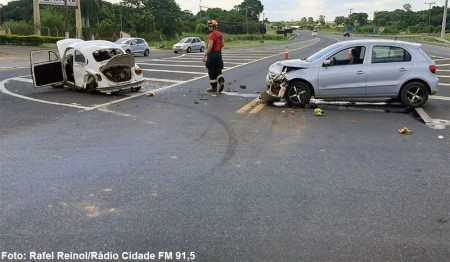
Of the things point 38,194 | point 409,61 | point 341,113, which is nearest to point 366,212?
point 38,194

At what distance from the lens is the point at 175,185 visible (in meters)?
5.49

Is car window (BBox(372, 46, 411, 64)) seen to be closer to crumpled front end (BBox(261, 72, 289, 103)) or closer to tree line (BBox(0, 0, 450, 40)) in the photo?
crumpled front end (BBox(261, 72, 289, 103))

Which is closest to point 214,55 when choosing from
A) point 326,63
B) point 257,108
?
point 257,108

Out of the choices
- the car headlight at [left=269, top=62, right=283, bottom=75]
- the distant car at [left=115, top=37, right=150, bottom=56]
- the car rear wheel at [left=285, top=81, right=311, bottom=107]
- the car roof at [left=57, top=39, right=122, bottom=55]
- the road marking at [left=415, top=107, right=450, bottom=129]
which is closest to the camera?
the road marking at [left=415, top=107, right=450, bottom=129]

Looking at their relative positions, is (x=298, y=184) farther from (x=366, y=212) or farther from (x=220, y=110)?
(x=220, y=110)

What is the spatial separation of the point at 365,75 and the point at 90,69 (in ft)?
25.1

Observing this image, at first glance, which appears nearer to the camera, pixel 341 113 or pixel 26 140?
pixel 26 140

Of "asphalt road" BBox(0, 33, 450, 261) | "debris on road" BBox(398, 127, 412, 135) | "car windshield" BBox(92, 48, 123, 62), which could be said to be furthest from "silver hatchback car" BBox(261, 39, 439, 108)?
"car windshield" BBox(92, 48, 123, 62)

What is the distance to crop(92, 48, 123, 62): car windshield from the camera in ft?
43.1

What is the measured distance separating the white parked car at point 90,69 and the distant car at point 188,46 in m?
25.3

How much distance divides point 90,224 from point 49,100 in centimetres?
873

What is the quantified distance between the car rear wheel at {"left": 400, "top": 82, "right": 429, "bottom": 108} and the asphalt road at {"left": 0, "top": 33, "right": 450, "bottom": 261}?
55cm

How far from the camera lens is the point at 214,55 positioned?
13.3 m

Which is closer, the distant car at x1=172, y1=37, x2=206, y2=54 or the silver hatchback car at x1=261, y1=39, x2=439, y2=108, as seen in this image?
the silver hatchback car at x1=261, y1=39, x2=439, y2=108
